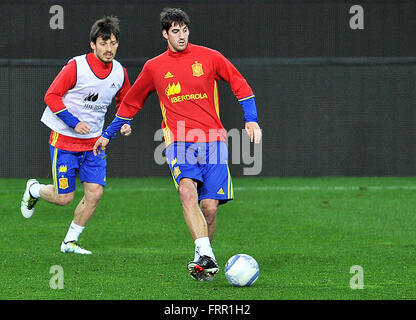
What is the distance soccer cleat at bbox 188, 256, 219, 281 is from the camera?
301 inches

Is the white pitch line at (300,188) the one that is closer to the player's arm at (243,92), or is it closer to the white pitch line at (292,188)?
the white pitch line at (292,188)

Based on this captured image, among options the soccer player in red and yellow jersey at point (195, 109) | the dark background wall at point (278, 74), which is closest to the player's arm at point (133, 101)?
the soccer player in red and yellow jersey at point (195, 109)

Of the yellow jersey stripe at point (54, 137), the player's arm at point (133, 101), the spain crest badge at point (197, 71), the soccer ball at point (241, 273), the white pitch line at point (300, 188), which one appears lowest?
the white pitch line at point (300, 188)

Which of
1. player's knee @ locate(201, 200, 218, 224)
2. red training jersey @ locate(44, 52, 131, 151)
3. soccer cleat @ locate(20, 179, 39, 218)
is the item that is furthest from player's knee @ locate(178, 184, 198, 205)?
soccer cleat @ locate(20, 179, 39, 218)

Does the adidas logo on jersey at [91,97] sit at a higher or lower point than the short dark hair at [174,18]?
lower

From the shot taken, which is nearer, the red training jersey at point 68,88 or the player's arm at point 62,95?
the player's arm at point 62,95

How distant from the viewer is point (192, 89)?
8.37m

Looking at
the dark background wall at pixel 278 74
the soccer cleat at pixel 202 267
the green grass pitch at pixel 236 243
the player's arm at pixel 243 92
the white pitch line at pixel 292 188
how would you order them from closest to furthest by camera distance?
the green grass pitch at pixel 236 243, the soccer cleat at pixel 202 267, the player's arm at pixel 243 92, the white pitch line at pixel 292 188, the dark background wall at pixel 278 74

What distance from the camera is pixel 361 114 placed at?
1733 cm

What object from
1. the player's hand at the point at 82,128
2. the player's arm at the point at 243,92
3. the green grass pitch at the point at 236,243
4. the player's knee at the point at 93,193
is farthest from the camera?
the player's knee at the point at 93,193

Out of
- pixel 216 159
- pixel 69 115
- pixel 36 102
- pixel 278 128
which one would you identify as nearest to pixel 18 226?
pixel 69 115

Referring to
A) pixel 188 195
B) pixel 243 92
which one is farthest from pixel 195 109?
pixel 188 195

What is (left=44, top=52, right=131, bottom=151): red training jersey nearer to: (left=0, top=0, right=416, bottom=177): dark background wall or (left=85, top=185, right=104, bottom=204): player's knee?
(left=85, top=185, right=104, bottom=204): player's knee

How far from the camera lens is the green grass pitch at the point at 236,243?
7469 mm
